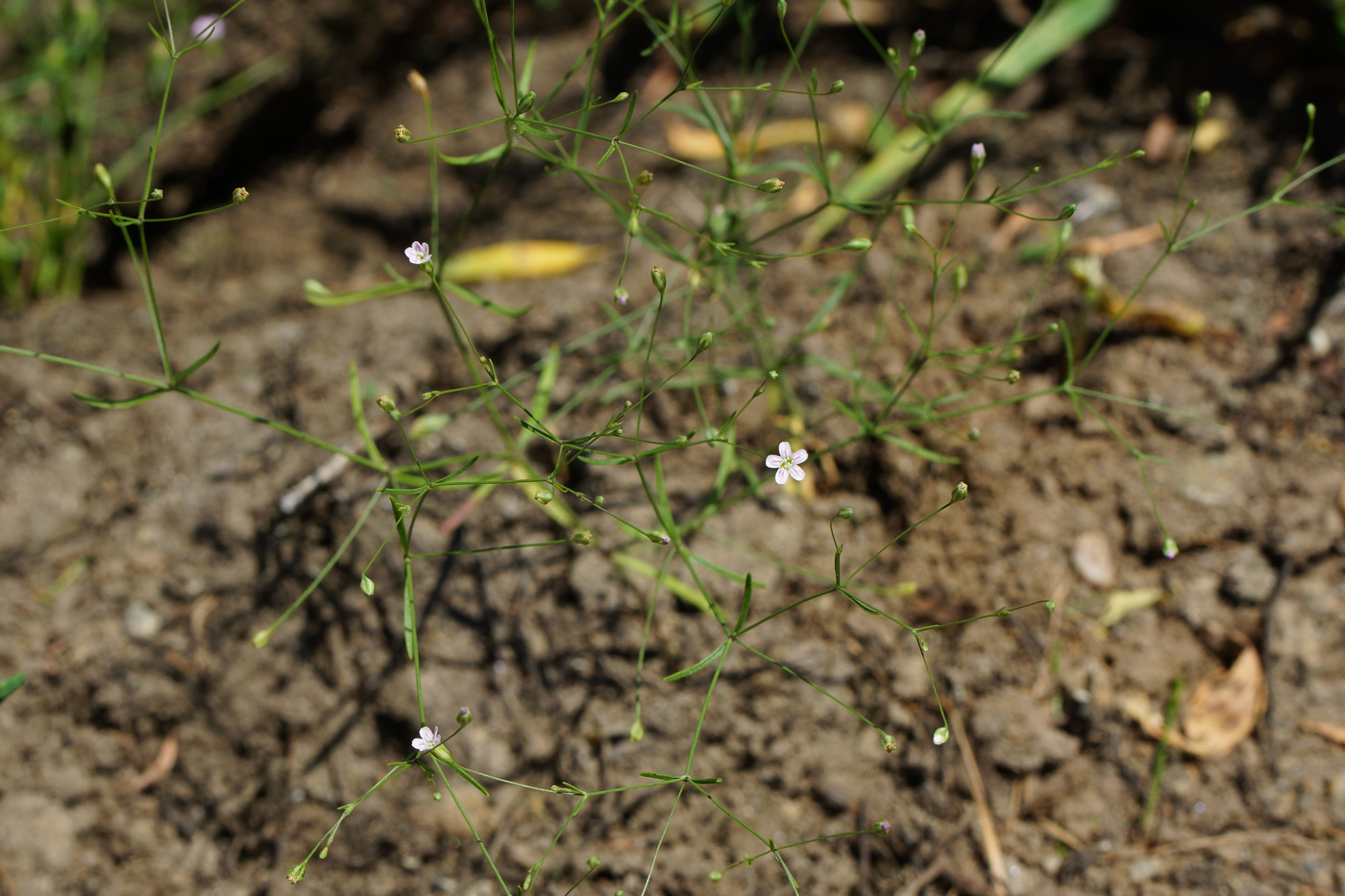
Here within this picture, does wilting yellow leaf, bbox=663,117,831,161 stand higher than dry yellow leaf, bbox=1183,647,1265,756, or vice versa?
wilting yellow leaf, bbox=663,117,831,161

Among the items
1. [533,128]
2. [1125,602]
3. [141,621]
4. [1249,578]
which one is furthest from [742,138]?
[141,621]

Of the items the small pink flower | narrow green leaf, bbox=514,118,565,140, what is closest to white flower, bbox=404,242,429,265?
the small pink flower

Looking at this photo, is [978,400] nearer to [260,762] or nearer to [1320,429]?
[1320,429]

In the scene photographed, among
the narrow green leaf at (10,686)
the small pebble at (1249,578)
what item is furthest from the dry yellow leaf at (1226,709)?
the narrow green leaf at (10,686)

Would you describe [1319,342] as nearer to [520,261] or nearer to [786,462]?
[786,462]

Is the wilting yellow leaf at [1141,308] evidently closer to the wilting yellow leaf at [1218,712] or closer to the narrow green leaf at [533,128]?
the wilting yellow leaf at [1218,712]

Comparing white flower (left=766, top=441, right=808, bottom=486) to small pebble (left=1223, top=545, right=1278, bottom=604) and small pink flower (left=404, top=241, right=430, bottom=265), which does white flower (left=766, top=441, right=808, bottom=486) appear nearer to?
small pink flower (left=404, top=241, right=430, bottom=265)
